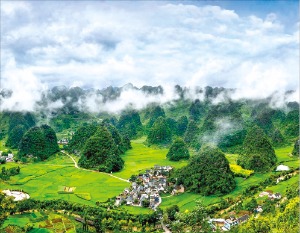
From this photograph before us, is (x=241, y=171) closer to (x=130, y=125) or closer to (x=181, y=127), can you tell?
(x=181, y=127)

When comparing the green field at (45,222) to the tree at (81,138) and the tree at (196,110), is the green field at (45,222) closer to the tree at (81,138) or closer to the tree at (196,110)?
the tree at (81,138)

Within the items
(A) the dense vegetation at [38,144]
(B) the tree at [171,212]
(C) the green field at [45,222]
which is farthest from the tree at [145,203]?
(A) the dense vegetation at [38,144]

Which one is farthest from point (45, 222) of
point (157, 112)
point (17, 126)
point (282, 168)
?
point (157, 112)

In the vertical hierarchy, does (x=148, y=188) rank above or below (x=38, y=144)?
below

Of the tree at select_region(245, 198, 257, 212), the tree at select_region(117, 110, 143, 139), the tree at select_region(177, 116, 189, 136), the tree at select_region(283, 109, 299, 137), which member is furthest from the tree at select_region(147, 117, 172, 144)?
the tree at select_region(245, 198, 257, 212)

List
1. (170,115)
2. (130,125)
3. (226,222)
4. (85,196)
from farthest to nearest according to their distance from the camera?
(170,115)
(130,125)
(85,196)
(226,222)

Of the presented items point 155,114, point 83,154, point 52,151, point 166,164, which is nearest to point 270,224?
point 166,164
